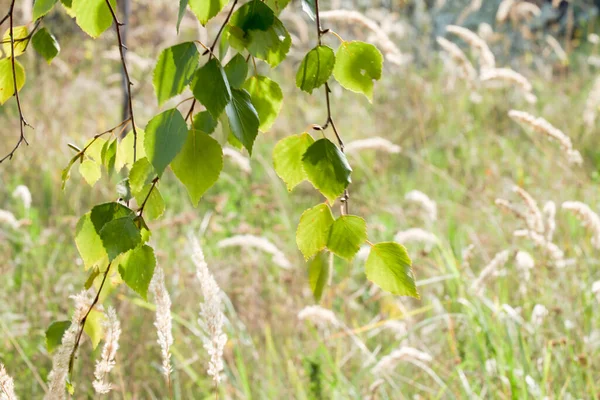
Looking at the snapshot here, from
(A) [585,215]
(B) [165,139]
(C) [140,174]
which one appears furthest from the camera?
(A) [585,215]

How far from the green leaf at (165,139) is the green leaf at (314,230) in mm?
202

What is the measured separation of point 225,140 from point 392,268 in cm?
23

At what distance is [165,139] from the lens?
0.67 metres

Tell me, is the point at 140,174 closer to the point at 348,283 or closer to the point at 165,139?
the point at 165,139

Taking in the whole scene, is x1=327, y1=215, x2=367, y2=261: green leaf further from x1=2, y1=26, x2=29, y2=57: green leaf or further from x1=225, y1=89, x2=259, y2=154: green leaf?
x1=2, y1=26, x2=29, y2=57: green leaf

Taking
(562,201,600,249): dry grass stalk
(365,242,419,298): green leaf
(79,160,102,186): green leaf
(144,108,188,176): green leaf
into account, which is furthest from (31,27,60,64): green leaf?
(562,201,600,249): dry grass stalk

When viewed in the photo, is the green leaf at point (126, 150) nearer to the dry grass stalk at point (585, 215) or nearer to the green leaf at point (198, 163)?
the green leaf at point (198, 163)

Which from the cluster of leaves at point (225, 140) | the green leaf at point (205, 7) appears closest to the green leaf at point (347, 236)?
the cluster of leaves at point (225, 140)

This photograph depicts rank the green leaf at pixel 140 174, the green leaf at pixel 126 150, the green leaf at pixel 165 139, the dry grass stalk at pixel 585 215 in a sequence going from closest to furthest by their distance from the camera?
the green leaf at pixel 165 139
the green leaf at pixel 140 174
the green leaf at pixel 126 150
the dry grass stalk at pixel 585 215

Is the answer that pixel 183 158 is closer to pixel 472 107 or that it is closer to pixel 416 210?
pixel 416 210

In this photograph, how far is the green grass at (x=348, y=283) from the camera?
1.92m

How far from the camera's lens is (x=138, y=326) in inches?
94.2

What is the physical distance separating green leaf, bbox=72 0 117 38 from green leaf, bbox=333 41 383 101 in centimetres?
26

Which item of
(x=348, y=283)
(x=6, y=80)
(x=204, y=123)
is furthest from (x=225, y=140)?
(x=348, y=283)
